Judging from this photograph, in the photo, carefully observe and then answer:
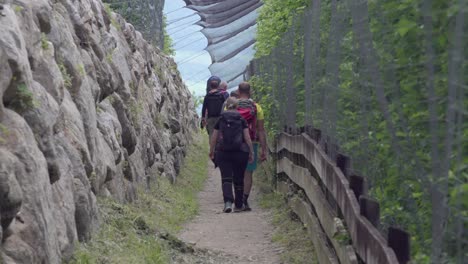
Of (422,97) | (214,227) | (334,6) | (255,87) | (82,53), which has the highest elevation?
(422,97)

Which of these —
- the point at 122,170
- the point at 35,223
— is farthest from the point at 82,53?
the point at 35,223

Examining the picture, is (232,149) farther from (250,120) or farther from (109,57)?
(109,57)

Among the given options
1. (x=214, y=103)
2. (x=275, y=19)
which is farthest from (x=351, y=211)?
(x=275, y=19)

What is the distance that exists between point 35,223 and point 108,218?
346 cm

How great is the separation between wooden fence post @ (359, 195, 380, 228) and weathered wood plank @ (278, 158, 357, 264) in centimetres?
44

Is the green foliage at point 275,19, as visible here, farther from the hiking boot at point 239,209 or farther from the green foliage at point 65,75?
the green foliage at point 65,75

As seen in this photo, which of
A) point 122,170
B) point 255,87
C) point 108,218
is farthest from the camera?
point 255,87

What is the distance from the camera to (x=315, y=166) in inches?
389

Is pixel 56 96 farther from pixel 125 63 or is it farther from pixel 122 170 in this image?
pixel 125 63

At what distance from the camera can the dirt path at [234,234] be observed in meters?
10.3

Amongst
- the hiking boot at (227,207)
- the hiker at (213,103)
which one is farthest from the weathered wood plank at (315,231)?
the hiker at (213,103)

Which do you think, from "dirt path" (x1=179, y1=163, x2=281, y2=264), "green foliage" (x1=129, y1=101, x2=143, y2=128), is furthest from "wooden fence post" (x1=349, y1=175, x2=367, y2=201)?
"green foliage" (x1=129, y1=101, x2=143, y2=128)

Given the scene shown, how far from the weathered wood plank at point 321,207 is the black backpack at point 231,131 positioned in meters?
0.69

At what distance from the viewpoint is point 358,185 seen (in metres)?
6.73
